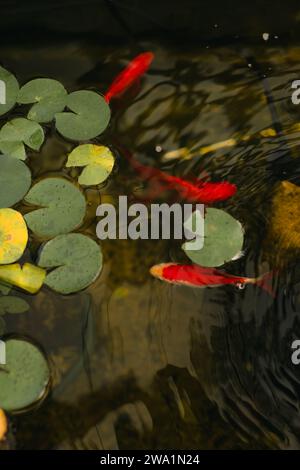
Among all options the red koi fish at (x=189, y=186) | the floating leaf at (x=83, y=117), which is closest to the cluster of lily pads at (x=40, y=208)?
the floating leaf at (x=83, y=117)

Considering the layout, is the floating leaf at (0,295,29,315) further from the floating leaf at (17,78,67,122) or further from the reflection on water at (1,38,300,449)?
the floating leaf at (17,78,67,122)

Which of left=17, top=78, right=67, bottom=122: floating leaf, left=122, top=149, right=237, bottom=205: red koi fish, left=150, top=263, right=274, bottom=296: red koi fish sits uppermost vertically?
left=17, top=78, right=67, bottom=122: floating leaf

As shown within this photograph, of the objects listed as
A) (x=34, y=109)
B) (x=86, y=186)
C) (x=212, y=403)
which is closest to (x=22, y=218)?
(x=86, y=186)

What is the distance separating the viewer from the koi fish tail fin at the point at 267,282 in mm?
2051

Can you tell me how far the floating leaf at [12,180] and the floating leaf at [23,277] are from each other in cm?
22

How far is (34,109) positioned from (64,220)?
1.43ft

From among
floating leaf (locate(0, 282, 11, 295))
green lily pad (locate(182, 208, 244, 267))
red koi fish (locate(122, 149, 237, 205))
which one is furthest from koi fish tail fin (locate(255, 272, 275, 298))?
floating leaf (locate(0, 282, 11, 295))

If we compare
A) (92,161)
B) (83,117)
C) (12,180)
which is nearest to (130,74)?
(83,117)

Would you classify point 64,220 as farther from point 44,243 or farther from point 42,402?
point 42,402

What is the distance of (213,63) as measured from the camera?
7.65 feet

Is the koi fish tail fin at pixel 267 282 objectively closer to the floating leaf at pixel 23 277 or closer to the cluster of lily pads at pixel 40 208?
the cluster of lily pads at pixel 40 208

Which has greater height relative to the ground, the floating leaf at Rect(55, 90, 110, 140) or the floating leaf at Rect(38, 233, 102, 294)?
the floating leaf at Rect(55, 90, 110, 140)

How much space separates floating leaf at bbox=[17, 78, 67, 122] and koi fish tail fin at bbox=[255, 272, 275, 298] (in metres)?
0.90

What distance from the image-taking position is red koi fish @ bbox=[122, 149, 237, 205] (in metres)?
2.16
